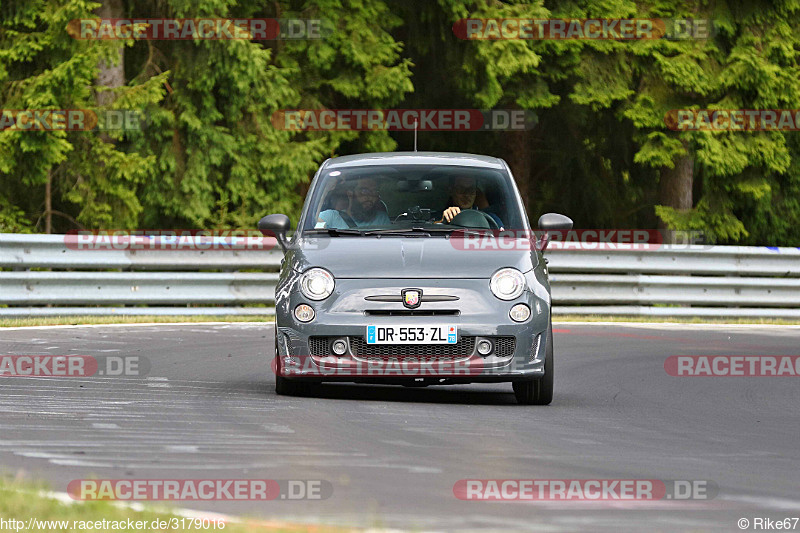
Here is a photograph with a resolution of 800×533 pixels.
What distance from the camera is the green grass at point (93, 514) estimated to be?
5297 mm

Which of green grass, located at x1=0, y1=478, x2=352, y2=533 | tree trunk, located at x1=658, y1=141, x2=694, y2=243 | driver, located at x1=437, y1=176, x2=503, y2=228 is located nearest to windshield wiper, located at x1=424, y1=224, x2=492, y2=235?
driver, located at x1=437, y1=176, x2=503, y2=228

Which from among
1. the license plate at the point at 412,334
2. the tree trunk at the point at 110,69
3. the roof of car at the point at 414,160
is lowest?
the license plate at the point at 412,334

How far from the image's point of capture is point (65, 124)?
21.4 metres

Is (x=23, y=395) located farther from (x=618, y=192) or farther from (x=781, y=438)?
(x=618, y=192)

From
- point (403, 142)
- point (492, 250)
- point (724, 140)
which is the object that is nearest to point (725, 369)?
point (492, 250)

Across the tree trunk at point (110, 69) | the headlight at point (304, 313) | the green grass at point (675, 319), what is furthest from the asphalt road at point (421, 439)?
the tree trunk at point (110, 69)

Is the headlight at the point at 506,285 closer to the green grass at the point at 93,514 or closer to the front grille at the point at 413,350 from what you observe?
the front grille at the point at 413,350

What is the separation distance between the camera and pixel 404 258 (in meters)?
9.74

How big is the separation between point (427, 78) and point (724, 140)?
5.30 meters

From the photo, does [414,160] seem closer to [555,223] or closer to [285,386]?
[555,223]

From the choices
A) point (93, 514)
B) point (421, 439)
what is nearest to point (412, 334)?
point (421, 439)

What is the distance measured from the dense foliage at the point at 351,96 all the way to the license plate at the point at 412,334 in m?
12.5

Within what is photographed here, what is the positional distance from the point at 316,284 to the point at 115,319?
763cm

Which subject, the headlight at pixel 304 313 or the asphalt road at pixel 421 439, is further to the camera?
the headlight at pixel 304 313
